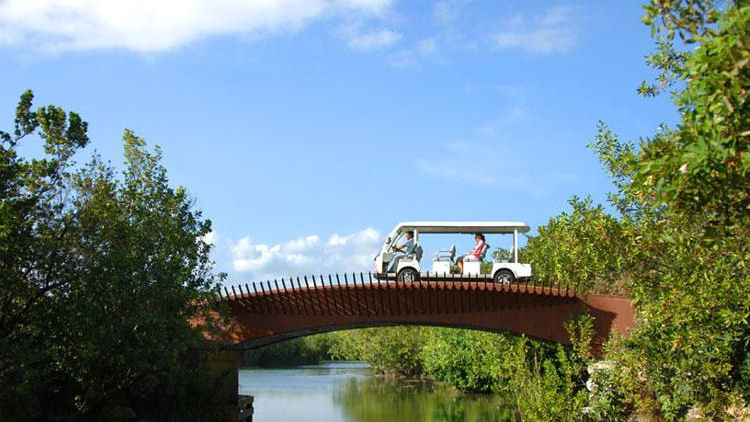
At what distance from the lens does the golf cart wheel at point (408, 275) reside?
18.9 metres

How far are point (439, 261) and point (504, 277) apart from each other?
169 cm

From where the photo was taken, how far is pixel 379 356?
4459 cm

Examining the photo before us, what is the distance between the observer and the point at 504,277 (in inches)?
753

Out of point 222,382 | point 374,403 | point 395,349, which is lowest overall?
point 374,403

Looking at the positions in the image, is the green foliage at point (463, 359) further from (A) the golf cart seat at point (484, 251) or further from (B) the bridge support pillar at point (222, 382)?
(B) the bridge support pillar at point (222, 382)

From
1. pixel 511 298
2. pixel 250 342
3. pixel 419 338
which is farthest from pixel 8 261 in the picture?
pixel 419 338

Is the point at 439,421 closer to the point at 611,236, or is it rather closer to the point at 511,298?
the point at 511,298

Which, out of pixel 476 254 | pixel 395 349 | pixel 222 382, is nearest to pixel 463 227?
pixel 476 254

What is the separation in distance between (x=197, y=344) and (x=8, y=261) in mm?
4624

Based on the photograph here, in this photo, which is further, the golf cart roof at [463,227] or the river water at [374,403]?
the river water at [374,403]

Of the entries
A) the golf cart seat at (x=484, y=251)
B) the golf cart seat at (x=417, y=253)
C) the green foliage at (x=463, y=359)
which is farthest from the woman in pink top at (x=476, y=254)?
the green foliage at (x=463, y=359)

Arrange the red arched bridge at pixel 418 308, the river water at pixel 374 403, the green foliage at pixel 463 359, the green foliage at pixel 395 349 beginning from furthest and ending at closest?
1. the green foliage at pixel 395 349
2. the green foliage at pixel 463 359
3. the river water at pixel 374 403
4. the red arched bridge at pixel 418 308

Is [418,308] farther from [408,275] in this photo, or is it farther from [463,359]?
[463,359]

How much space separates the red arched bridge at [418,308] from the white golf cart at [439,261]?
0.75ft
